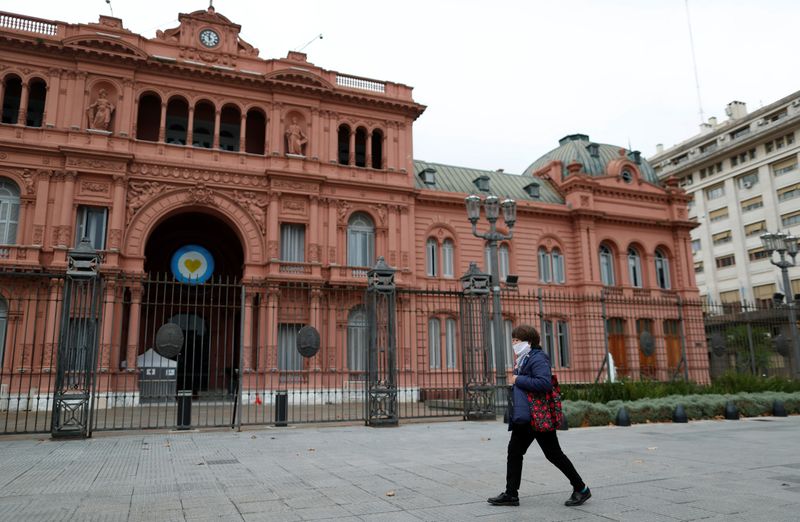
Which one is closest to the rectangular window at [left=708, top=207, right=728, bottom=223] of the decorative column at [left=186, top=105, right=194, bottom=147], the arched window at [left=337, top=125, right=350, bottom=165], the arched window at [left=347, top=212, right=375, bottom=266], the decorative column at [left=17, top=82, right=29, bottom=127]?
the arched window at [left=337, top=125, right=350, bottom=165]

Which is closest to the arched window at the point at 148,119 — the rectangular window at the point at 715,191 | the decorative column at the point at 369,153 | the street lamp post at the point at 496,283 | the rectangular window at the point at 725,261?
the decorative column at the point at 369,153

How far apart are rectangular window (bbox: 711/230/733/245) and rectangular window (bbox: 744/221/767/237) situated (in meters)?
1.75

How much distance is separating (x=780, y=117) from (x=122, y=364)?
185ft

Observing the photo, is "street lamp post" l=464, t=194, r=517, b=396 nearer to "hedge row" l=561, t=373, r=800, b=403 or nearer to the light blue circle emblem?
"hedge row" l=561, t=373, r=800, b=403

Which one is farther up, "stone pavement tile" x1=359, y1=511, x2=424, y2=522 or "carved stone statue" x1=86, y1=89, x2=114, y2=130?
"carved stone statue" x1=86, y1=89, x2=114, y2=130

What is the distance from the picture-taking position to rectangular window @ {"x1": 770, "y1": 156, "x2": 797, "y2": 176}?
49750 millimetres

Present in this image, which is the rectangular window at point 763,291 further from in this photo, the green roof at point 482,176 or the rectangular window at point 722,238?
the green roof at point 482,176

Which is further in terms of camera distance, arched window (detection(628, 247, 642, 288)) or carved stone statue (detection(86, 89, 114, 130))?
arched window (detection(628, 247, 642, 288))

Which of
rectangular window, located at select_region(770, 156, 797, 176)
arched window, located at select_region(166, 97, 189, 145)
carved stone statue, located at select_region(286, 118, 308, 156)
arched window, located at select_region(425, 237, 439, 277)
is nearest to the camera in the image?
carved stone statue, located at select_region(286, 118, 308, 156)

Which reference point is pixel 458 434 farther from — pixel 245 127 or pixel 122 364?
pixel 245 127

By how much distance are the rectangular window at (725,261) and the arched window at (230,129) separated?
48142mm

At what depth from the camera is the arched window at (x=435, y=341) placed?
90.6 feet

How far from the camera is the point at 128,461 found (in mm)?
8867

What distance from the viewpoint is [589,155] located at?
122ft
